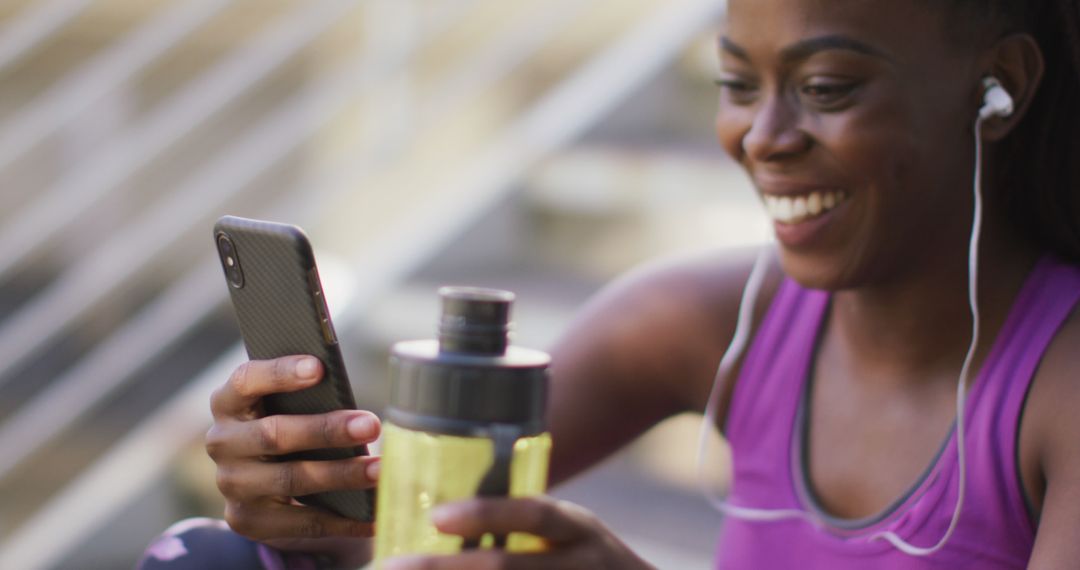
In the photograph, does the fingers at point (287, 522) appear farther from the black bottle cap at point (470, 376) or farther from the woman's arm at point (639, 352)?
the woman's arm at point (639, 352)

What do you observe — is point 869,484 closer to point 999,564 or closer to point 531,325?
point 999,564

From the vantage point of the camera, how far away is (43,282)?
3867mm

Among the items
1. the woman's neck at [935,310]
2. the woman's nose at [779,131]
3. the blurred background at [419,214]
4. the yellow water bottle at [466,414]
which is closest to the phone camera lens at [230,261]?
the yellow water bottle at [466,414]

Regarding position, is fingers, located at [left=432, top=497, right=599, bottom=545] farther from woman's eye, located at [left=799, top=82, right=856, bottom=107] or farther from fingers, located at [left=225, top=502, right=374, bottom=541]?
woman's eye, located at [left=799, top=82, right=856, bottom=107]

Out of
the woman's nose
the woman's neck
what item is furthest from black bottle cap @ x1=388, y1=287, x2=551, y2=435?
the woman's neck

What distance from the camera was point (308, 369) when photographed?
2.53 feet

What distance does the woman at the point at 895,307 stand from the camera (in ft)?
2.91

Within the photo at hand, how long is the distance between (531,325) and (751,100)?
945 millimetres

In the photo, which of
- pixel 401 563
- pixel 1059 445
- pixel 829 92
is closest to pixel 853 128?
pixel 829 92

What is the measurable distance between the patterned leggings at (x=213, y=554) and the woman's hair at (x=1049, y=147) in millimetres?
630

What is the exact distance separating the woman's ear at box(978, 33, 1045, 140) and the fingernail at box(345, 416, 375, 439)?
1.73ft

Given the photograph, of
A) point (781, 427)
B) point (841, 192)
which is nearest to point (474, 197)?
point (781, 427)

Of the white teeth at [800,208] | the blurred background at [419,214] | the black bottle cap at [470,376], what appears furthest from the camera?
the blurred background at [419,214]

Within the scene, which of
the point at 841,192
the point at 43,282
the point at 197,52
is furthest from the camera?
the point at 43,282
